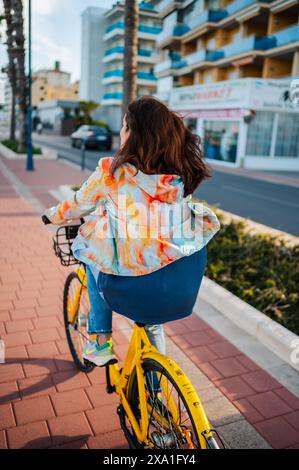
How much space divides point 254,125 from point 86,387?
23.2 meters

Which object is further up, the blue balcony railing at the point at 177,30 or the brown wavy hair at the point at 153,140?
the blue balcony railing at the point at 177,30

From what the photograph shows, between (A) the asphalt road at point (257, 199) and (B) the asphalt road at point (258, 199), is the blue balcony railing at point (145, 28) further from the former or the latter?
(B) the asphalt road at point (258, 199)

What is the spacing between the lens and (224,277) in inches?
197

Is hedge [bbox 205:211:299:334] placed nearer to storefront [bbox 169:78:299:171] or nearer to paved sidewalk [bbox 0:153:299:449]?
paved sidewalk [bbox 0:153:299:449]

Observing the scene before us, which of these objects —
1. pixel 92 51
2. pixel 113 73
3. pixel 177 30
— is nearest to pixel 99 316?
pixel 177 30

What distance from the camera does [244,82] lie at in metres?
23.3

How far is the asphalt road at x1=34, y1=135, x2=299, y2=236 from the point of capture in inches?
389

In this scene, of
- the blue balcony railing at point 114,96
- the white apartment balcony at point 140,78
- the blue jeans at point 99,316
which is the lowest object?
the blue jeans at point 99,316

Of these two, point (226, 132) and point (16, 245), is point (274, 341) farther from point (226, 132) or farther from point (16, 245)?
point (226, 132)

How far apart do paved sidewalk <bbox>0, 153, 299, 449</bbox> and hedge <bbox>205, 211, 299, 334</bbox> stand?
790 mm

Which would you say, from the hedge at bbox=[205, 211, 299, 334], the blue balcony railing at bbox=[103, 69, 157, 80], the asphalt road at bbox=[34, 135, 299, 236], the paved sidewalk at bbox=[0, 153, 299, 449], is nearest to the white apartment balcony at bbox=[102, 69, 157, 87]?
the blue balcony railing at bbox=[103, 69, 157, 80]

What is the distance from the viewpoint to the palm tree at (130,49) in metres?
9.37

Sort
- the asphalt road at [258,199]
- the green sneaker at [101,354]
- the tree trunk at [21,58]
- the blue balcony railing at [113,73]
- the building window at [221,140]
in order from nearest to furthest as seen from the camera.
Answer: the green sneaker at [101,354] < the asphalt road at [258,199] < the tree trunk at [21,58] < the building window at [221,140] < the blue balcony railing at [113,73]

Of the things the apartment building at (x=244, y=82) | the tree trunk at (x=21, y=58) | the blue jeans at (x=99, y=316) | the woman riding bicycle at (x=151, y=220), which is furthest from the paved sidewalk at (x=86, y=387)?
the apartment building at (x=244, y=82)
